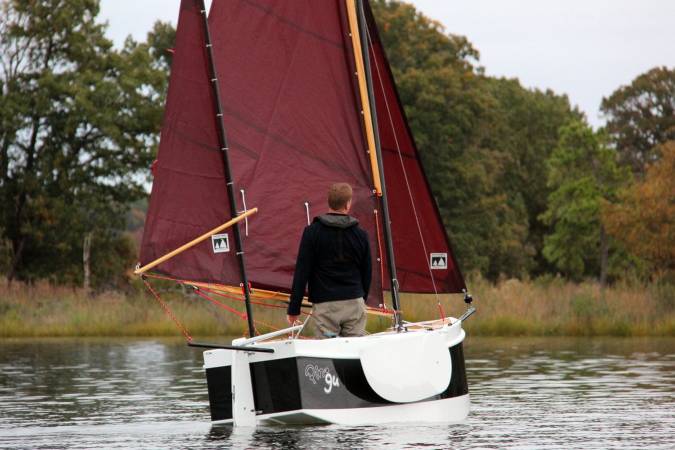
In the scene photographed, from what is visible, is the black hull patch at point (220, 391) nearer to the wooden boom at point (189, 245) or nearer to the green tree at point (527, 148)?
the wooden boom at point (189, 245)

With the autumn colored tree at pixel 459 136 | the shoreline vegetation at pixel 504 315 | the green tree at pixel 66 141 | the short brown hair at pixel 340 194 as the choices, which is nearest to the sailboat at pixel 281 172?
the short brown hair at pixel 340 194

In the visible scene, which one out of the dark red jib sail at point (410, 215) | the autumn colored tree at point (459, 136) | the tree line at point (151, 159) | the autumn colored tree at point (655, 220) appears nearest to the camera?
the dark red jib sail at point (410, 215)

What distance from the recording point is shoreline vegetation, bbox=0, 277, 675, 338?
30516mm

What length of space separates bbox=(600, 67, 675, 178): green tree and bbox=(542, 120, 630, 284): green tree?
11536 mm

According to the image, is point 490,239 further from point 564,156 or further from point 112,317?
point 112,317

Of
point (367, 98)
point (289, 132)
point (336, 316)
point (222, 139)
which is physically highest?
point (367, 98)

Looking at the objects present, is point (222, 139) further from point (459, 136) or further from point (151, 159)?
point (459, 136)

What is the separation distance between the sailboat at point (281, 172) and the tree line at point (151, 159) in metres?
19.4

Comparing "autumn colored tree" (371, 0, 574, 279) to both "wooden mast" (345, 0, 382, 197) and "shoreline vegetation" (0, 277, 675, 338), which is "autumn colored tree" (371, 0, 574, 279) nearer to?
"shoreline vegetation" (0, 277, 675, 338)

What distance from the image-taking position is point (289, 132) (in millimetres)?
15211

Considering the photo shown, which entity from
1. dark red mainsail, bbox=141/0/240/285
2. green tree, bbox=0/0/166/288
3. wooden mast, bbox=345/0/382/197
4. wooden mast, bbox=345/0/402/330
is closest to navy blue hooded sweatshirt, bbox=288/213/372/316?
dark red mainsail, bbox=141/0/240/285

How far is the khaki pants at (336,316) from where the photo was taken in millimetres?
13086

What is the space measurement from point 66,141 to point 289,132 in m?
33.5

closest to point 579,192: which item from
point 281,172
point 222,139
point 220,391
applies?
point 281,172
